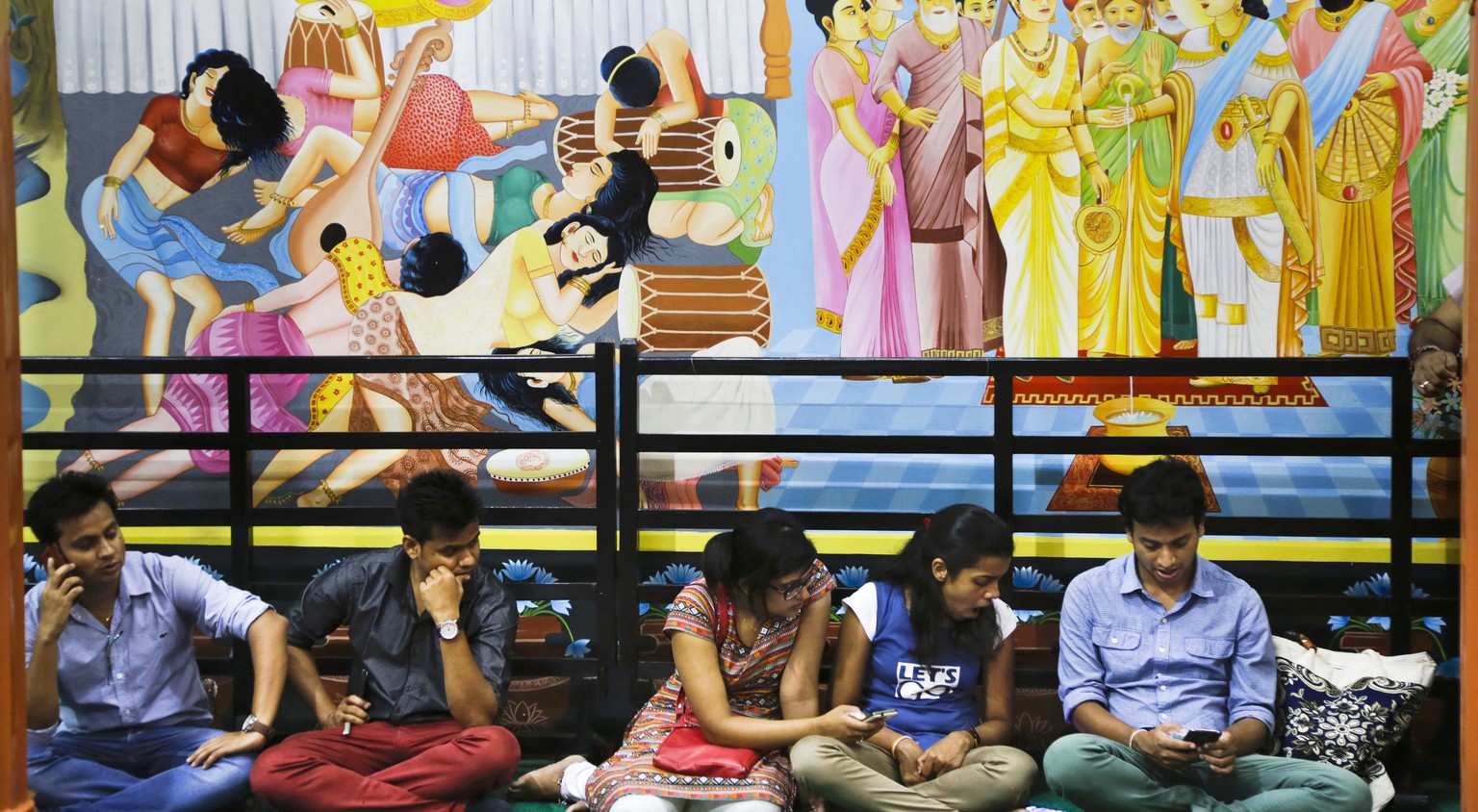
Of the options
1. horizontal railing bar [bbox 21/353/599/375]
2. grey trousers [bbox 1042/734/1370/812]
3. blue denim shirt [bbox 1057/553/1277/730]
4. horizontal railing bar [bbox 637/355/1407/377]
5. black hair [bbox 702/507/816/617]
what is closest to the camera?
grey trousers [bbox 1042/734/1370/812]

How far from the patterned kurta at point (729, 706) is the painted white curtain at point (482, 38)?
6.32 ft

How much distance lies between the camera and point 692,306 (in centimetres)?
459

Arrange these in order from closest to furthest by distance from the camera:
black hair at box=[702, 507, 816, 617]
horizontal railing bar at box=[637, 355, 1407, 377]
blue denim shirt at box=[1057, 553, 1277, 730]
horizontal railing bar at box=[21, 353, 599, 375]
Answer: black hair at box=[702, 507, 816, 617] → blue denim shirt at box=[1057, 553, 1277, 730] → horizontal railing bar at box=[637, 355, 1407, 377] → horizontal railing bar at box=[21, 353, 599, 375]

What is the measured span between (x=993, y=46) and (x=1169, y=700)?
7.62ft

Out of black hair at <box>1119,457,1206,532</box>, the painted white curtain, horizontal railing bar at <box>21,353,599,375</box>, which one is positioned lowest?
black hair at <box>1119,457,1206,532</box>

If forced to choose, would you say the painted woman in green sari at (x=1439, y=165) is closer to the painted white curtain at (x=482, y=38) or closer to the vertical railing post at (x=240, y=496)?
the painted white curtain at (x=482, y=38)

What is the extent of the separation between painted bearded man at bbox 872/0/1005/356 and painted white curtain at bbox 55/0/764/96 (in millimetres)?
562

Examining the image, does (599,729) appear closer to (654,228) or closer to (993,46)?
(654,228)

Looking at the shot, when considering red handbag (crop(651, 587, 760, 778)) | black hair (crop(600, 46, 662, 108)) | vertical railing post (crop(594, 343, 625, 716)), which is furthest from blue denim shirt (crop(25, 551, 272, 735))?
black hair (crop(600, 46, 662, 108))

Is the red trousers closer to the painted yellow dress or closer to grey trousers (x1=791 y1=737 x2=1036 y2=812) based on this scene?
grey trousers (x1=791 y1=737 x2=1036 y2=812)

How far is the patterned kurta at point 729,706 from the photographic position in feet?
11.7

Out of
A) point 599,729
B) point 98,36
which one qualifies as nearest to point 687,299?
point 599,729

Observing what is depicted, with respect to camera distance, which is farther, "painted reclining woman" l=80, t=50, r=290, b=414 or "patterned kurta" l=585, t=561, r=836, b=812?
"painted reclining woman" l=80, t=50, r=290, b=414

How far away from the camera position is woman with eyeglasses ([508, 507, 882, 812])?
11.7 ft
